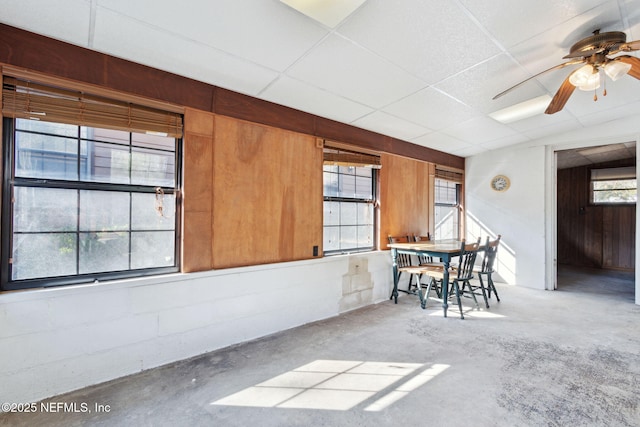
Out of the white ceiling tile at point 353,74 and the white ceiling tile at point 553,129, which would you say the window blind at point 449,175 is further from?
the white ceiling tile at point 353,74

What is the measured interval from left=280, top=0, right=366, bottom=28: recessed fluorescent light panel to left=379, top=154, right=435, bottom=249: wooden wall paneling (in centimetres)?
258

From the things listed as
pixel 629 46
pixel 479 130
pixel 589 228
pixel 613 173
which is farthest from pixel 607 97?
pixel 589 228

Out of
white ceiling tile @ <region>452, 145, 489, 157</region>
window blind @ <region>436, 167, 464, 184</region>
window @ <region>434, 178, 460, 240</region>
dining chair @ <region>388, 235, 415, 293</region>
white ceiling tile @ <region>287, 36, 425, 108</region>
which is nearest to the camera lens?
white ceiling tile @ <region>287, 36, 425, 108</region>

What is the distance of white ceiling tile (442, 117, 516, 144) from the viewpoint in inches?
158

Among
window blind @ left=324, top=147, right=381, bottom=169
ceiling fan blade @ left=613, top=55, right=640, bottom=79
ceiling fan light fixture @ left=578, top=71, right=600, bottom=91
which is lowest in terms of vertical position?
window blind @ left=324, top=147, right=381, bottom=169

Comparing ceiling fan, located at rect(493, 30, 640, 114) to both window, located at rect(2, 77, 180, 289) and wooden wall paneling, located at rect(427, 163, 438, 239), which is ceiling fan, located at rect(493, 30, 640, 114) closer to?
wooden wall paneling, located at rect(427, 163, 438, 239)

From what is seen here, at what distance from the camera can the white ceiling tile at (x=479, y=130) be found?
400 centimetres

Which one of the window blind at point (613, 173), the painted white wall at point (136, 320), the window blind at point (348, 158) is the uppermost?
the window blind at point (613, 173)

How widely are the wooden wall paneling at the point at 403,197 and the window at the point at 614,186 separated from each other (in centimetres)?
513

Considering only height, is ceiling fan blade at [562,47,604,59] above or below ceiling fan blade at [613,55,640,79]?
above

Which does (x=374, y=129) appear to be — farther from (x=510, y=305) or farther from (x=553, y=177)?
(x=553, y=177)

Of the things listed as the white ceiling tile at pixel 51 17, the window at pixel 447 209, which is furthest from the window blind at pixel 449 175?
the white ceiling tile at pixel 51 17

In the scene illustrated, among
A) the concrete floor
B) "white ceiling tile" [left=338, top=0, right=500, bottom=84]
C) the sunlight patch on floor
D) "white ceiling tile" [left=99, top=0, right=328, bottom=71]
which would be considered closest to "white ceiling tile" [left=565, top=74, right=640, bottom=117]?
"white ceiling tile" [left=338, top=0, right=500, bottom=84]

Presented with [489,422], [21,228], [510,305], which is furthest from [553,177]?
[21,228]
